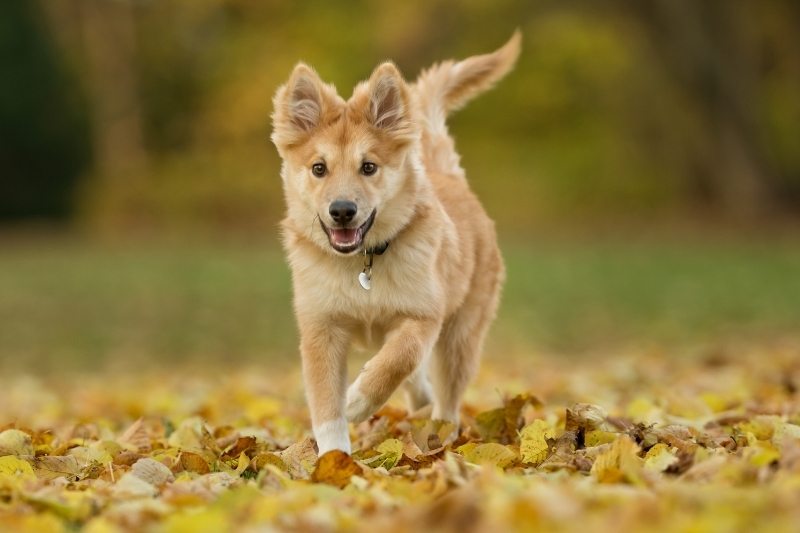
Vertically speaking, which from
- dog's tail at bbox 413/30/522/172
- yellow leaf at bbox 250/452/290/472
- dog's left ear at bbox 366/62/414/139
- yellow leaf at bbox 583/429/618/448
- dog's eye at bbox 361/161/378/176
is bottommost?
yellow leaf at bbox 250/452/290/472

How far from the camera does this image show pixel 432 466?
4.08 metres

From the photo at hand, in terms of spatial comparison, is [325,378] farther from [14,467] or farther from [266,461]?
[14,467]

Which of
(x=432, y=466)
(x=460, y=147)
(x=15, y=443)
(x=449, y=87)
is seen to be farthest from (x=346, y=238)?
(x=460, y=147)

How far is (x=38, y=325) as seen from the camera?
1491 cm

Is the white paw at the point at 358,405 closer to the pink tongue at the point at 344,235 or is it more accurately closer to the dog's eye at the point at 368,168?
the pink tongue at the point at 344,235

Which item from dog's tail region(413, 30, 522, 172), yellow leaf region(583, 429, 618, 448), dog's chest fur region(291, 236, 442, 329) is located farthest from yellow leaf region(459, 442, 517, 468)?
dog's tail region(413, 30, 522, 172)

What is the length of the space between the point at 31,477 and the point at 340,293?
144 cm

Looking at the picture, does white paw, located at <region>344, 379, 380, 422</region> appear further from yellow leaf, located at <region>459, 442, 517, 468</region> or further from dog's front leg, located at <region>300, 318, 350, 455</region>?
yellow leaf, located at <region>459, 442, 517, 468</region>

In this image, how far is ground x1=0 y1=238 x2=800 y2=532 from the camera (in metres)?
3.12

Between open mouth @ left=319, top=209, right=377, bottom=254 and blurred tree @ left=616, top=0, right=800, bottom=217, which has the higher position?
blurred tree @ left=616, top=0, right=800, bottom=217

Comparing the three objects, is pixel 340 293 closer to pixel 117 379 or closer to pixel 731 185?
pixel 117 379

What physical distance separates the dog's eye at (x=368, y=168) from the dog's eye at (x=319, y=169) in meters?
0.16

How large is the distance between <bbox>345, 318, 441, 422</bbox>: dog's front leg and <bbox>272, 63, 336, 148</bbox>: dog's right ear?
42.4 inches

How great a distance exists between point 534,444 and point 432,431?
26.2 inches
